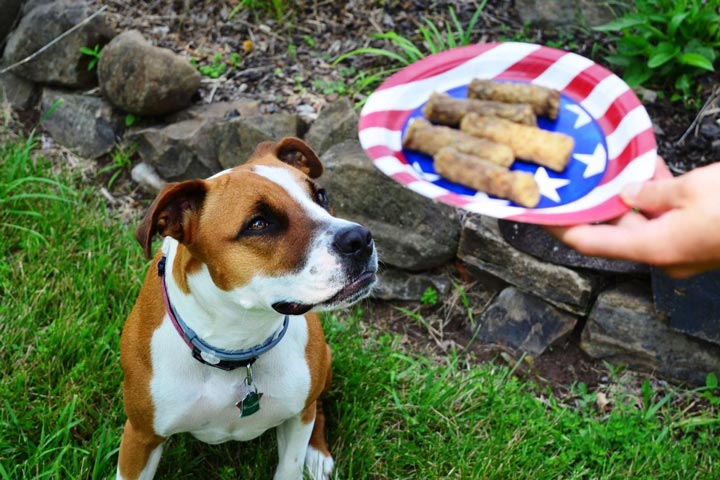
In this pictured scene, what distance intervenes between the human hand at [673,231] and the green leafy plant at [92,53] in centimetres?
315

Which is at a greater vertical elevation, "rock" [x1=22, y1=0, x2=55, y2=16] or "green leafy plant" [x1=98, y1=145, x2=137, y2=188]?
"rock" [x1=22, y1=0, x2=55, y2=16]

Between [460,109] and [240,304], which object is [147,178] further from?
[240,304]

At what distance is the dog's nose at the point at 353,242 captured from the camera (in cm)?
228

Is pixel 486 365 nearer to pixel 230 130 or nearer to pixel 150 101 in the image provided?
pixel 230 130

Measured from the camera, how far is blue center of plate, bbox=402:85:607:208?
332 centimetres

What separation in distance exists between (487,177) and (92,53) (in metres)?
2.67

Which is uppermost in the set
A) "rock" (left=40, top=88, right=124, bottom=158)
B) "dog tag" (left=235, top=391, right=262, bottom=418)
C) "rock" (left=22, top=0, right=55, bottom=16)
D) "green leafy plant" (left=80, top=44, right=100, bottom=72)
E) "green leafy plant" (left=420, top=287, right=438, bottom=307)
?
"dog tag" (left=235, top=391, right=262, bottom=418)

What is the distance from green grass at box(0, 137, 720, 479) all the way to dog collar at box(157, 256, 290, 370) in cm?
69

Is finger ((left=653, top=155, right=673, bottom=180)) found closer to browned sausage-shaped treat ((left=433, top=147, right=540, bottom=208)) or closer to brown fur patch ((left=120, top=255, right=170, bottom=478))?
browned sausage-shaped treat ((left=433, top=147, right=540, bottom=208))

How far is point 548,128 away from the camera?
363 centimetres

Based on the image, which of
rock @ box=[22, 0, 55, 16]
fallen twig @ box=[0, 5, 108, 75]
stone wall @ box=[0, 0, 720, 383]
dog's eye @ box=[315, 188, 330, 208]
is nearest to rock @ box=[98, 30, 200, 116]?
stone wall @ box=[0, 0, 720, 383]

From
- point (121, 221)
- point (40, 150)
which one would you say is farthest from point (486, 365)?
point (40, 150)

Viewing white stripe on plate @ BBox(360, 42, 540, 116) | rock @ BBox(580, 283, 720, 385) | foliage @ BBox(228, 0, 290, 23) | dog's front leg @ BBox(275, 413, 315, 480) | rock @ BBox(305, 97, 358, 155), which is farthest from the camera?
foliage @ BBox(228, 0, 290, 23)

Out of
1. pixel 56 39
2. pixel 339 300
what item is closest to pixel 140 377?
pixel 339 300
